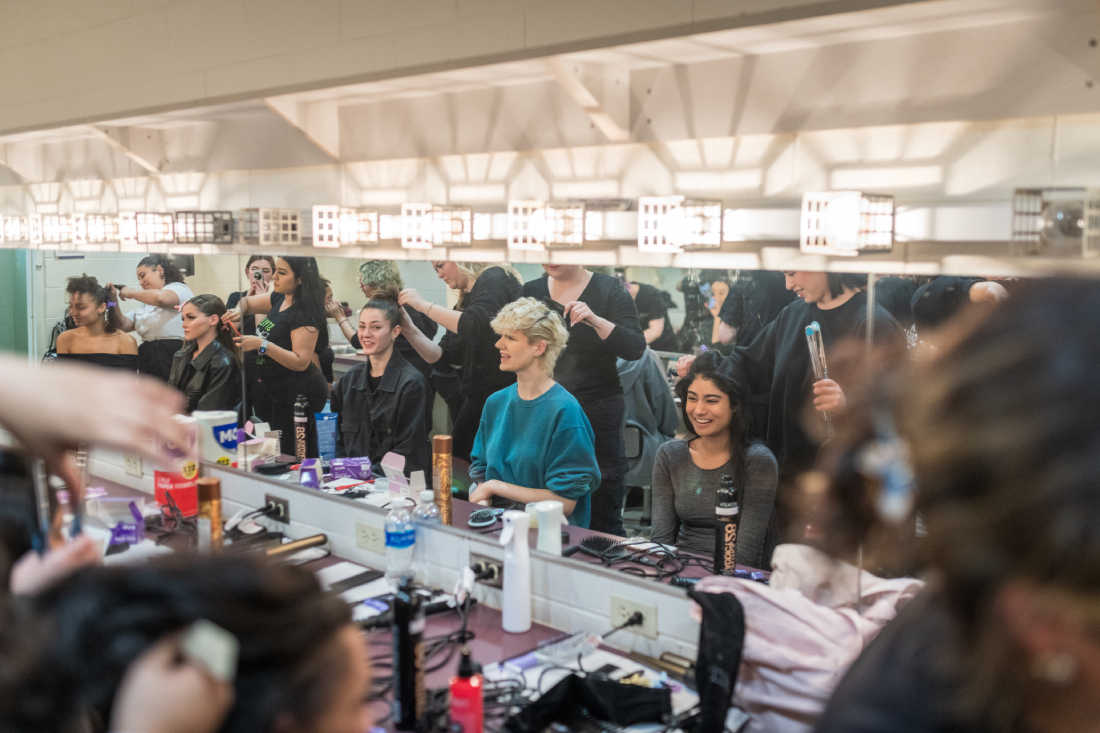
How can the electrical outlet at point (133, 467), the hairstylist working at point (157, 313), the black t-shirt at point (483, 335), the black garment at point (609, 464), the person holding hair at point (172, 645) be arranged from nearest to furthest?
the person holding hair at point (172, 645) → the black garment at point (609, 464) → the black t-shirt at point (483, 335) → the electrical outlet at point (133, 467) → the hairstylist working at point (157, 313)

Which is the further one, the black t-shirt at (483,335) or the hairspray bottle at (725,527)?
the black t-shirt at (483,335)

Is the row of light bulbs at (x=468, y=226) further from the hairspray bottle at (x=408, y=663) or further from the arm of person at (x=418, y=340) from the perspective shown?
the hairspray bottle at (x=408, y=663)

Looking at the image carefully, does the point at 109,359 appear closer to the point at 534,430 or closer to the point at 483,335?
the point at 483,335

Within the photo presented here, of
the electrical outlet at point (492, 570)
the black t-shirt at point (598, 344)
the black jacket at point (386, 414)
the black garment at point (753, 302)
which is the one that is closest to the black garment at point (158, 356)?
the black jacket at point (386, 414)

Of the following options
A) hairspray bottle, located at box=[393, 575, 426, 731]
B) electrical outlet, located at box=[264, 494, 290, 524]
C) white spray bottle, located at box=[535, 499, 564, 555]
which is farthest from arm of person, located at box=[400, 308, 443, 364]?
hairspray bottle, located at box=[393, 575, 426, 731]

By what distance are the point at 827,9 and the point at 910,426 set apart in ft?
4.27

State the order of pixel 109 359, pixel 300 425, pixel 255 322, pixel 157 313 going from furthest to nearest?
pixel 109 359 < pixel 157 313 < pixel 255 322 < pixel 300 425

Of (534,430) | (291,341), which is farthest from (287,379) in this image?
(534,430)

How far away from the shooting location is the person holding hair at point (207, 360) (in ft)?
12.8

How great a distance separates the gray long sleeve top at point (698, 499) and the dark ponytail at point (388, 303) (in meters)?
1.13

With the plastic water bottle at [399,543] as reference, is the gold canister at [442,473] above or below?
above

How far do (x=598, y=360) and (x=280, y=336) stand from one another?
64.1 inches

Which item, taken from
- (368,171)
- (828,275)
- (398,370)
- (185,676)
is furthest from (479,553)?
(185,676)

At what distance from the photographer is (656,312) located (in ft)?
8.29
